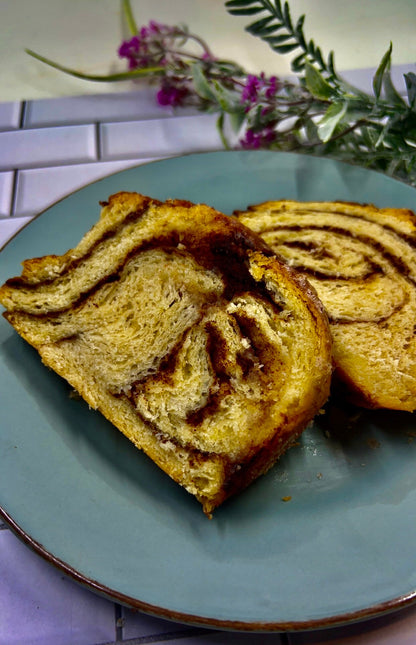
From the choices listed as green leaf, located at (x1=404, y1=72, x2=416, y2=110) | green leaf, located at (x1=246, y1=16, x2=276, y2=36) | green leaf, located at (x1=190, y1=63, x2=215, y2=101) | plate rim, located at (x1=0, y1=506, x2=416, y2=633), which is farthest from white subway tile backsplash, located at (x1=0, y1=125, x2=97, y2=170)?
plate rim, located at (x1=0, y1=506, x2=416, y2=633)

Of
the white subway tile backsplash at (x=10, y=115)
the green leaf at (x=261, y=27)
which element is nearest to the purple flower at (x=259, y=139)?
the green leaf at (x=261, y=27)

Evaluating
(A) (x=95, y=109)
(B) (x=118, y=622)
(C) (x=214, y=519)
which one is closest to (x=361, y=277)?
(C) (x=214, y=519)

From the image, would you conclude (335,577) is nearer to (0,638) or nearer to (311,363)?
(311,363)

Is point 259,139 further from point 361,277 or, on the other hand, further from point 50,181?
point 361,277

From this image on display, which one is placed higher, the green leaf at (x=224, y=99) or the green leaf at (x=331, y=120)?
the green leaf at (x=224, y=99)

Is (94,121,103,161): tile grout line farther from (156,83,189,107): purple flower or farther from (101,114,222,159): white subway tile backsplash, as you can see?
(156,83,189,107): purple flower

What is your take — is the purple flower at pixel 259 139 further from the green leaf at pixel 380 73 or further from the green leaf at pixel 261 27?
the green leaf at pixel 380 73
